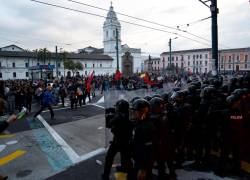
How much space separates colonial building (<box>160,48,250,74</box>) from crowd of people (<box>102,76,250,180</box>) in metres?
82.3

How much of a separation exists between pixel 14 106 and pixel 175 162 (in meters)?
12.0

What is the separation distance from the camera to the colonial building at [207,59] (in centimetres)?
9131

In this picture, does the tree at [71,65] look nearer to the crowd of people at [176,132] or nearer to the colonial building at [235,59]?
the colonial building at [235,59]

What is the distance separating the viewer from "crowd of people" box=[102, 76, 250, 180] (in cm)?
388

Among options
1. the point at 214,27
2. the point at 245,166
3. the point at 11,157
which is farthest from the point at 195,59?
the point at 11,157

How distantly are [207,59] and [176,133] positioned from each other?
10260 centimetres

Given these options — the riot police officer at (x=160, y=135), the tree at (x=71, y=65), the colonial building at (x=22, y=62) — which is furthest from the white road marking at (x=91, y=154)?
the tree at (x=71, y=65)

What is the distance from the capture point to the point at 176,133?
18.5 ft

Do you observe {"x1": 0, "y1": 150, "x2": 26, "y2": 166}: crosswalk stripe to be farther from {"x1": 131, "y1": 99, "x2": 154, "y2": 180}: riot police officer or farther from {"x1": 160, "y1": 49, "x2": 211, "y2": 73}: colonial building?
{"x1": 160, "y1": 49, "x2": 211, "y2": 73}: colonial building

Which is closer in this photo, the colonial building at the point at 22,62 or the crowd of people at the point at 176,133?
the crowd of people at the point at 176,133

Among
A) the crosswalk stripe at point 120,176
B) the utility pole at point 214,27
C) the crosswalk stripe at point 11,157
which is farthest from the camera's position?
the utility pole at point 214,27

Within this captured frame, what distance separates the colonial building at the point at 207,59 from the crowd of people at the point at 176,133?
82265mm

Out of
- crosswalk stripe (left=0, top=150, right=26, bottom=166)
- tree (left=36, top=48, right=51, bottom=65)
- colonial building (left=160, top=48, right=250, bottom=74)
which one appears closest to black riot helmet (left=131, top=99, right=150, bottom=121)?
crosswalk stripe (left=0, top=150, right=26, bottom=166)

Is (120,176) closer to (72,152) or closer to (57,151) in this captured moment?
(72,152)
